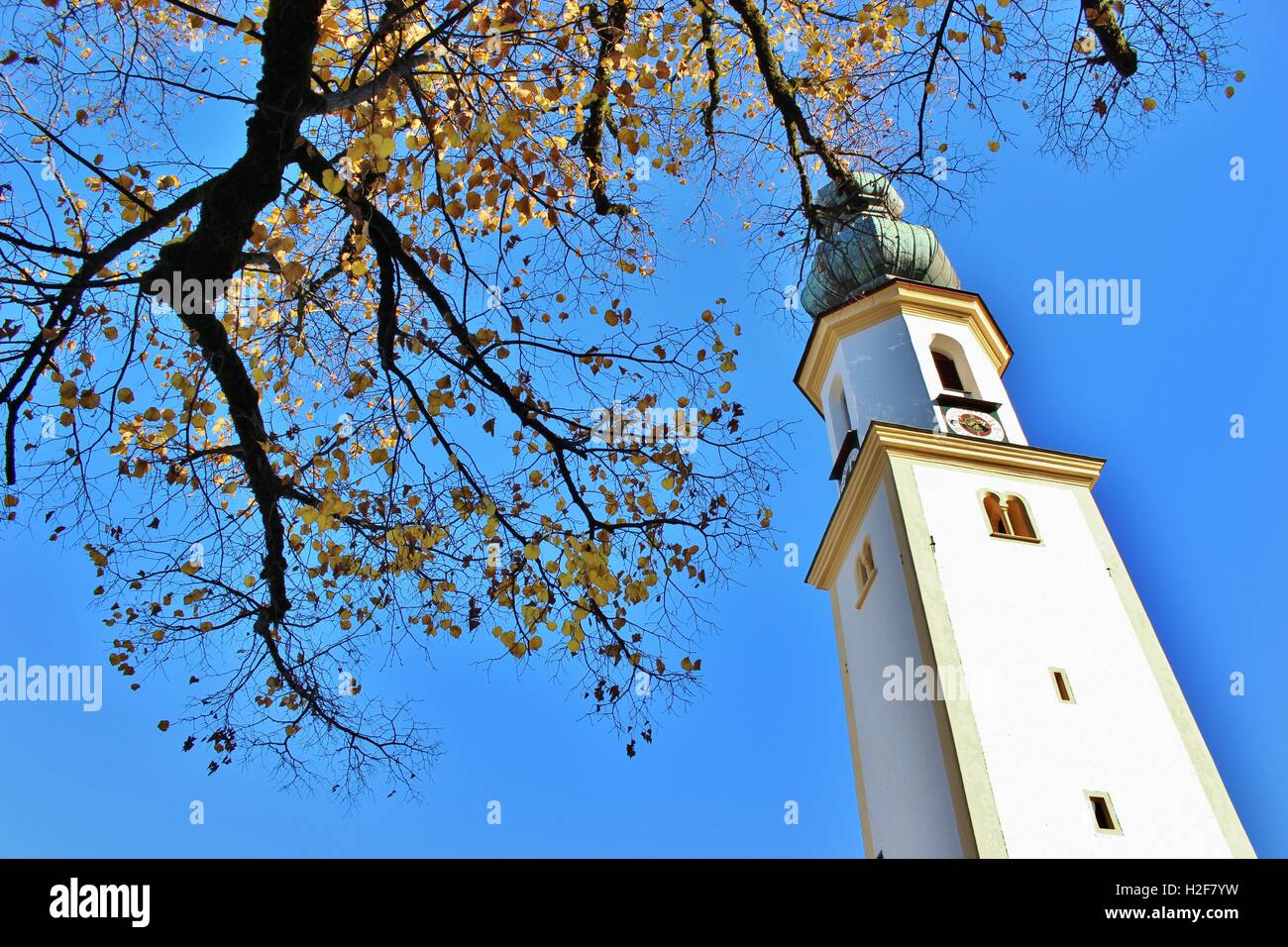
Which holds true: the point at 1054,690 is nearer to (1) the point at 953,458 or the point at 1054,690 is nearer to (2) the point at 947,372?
(1) the point at 953,458

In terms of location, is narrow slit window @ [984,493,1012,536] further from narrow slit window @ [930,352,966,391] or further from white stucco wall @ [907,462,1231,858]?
narrow slit window @ [930,352,966,391]

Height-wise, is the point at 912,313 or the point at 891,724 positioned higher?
the point at 912,313

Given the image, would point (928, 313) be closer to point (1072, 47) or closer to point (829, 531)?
point (829, 531)

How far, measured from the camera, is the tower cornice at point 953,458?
18078 mm

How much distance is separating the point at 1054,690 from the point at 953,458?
5.09 metres

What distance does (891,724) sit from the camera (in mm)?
15969

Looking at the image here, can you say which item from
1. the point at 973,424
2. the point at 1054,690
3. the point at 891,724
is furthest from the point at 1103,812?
the point at 973,424

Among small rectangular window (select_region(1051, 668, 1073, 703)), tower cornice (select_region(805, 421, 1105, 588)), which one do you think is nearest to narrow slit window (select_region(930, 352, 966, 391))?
tower cornice (select_region(805, 421, 1105, 588))

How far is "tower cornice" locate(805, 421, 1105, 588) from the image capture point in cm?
1808

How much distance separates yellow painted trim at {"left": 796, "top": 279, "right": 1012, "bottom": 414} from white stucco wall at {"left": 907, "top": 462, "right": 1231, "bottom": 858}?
5664mm

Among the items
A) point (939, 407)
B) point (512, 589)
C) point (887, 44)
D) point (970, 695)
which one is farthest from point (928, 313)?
point (512, 589)

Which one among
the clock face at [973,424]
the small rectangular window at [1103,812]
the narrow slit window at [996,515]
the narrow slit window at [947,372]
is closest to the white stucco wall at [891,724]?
the narrow slit window at [996,515]

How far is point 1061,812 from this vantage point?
13.1 m
